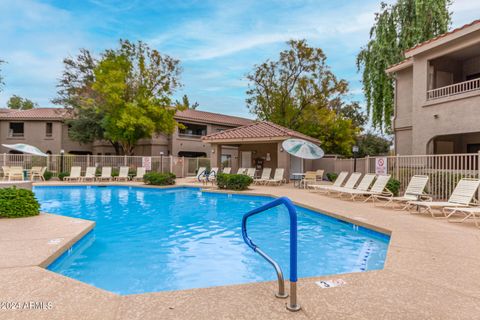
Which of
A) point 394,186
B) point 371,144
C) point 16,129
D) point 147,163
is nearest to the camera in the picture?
point 394,186

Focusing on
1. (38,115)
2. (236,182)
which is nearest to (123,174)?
(236,182)

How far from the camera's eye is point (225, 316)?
9.65 ft

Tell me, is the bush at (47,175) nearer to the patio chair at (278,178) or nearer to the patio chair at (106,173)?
the patio chair at (106,173)

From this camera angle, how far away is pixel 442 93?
14.9 metres

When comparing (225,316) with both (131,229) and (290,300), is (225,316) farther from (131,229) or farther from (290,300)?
(131,229)

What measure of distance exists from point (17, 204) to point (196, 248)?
5.10 meters

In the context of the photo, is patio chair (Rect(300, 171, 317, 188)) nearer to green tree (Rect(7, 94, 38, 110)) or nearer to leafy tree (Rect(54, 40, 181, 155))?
leafy tree (Rect(54, 40, 181, 155))

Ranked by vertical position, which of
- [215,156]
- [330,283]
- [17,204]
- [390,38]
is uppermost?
[390,38]

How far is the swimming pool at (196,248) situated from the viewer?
204 inches

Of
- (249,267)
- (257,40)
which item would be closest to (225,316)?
(249,267)

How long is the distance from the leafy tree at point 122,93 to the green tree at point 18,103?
32181mm

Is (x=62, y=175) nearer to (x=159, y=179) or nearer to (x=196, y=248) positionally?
(x=159, y=179)

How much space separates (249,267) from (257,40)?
18.1 m

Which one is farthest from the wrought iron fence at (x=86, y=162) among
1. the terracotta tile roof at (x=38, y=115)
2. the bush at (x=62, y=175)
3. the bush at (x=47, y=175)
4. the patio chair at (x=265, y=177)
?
the patio chair at (x=265, y=177)
